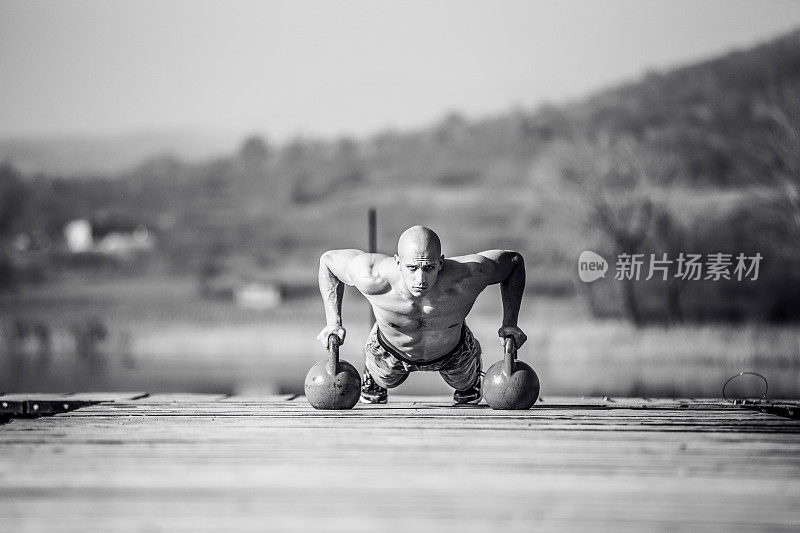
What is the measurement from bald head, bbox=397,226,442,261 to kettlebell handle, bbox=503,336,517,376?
0.66 meters

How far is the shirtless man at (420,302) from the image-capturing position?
4.79m

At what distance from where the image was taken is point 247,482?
131 inches

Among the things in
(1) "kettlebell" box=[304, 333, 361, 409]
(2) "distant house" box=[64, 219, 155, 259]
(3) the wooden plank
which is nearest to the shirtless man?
(1) "kettlebell" box=[304, 333, 361, 409]

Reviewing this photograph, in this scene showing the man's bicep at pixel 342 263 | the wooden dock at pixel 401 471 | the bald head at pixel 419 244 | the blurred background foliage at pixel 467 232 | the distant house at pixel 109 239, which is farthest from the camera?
the distant house at pixel 109 239

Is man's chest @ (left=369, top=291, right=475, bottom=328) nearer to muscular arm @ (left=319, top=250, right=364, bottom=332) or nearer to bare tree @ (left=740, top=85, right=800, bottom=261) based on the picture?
muscular arm @ (left=319, top=250, right=364, bottom=332)

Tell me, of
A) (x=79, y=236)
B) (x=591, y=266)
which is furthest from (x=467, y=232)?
(x=79, y=236)

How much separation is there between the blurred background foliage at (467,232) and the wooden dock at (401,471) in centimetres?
1074

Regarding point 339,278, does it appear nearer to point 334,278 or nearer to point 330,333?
point 334,278

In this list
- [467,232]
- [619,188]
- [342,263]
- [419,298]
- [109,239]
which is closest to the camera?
[419,298]

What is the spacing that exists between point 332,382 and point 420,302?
62 centimetres

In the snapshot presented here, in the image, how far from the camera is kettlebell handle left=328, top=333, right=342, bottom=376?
5.10m

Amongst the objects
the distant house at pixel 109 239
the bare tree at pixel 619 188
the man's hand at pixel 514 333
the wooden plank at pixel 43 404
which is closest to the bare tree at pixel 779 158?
the bare tree at pixel 619 188

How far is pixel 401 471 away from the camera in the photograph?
11.4 ft

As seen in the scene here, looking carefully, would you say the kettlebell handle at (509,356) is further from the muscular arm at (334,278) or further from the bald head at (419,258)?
the muscular arm at (334,278)
